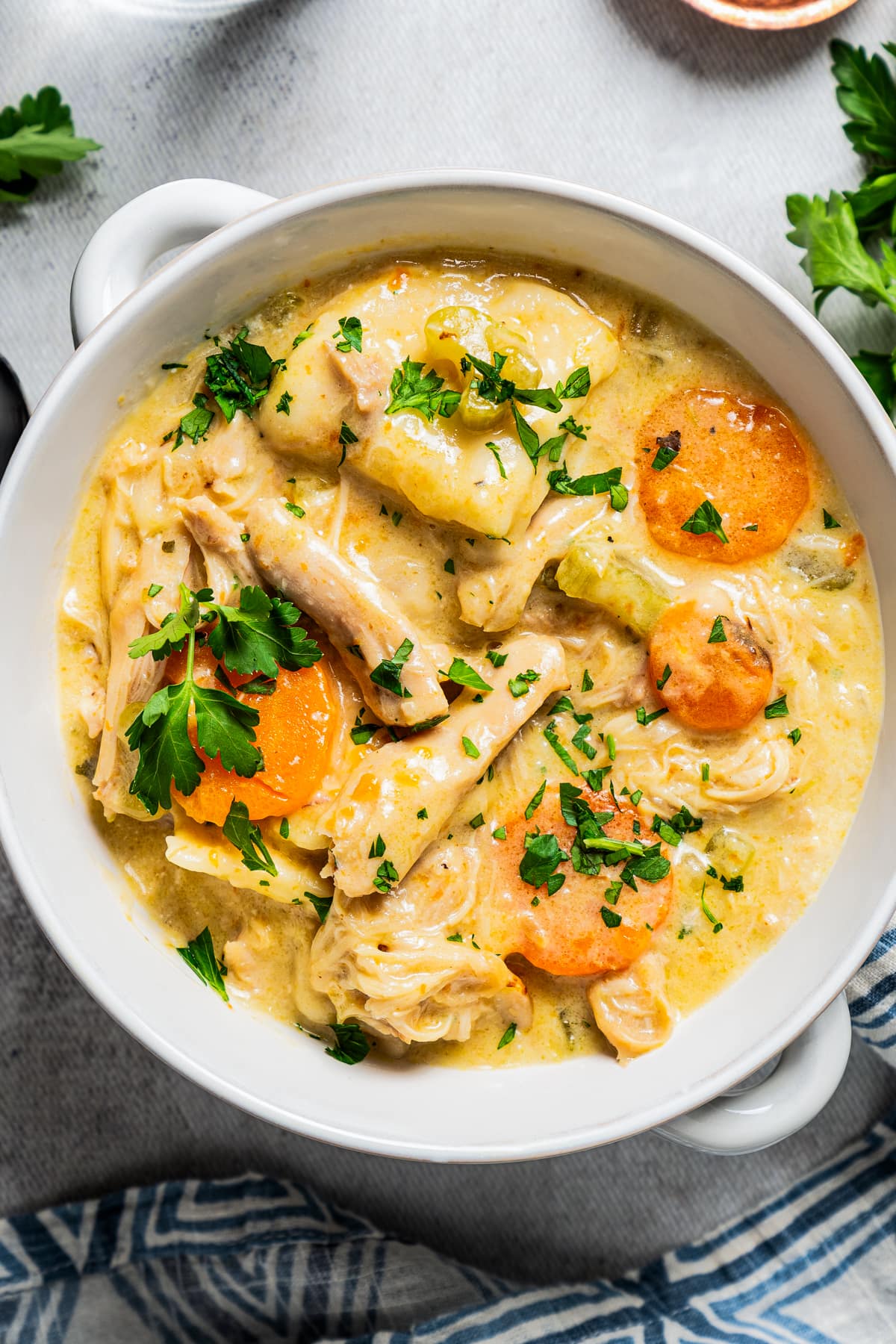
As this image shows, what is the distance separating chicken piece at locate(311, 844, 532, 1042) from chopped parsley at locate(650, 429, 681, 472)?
0.99m

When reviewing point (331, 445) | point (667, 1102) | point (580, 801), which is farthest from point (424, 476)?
point (667, 1102)

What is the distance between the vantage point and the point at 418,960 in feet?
8.56

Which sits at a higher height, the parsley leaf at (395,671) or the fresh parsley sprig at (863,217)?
the fresh parsley sprig at (863,217)

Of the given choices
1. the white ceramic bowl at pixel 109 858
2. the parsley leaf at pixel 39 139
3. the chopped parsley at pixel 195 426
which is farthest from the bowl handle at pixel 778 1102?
the parsley leaf at pixel 39 139

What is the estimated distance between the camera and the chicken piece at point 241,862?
2629 mm

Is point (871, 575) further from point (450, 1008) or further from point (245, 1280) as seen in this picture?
point (245, 1280)

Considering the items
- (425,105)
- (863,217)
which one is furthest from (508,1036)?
(425,105)

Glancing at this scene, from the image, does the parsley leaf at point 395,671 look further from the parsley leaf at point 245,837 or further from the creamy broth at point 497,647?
the parsley leaf at point 245,837

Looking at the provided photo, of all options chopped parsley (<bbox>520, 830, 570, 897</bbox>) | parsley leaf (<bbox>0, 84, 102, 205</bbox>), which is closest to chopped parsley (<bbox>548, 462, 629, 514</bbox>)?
chopped parsley (<bbox>520, 830, 570, 897</bbox>)

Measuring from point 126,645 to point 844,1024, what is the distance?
1902 millimetres

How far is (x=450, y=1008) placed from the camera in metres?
2.69

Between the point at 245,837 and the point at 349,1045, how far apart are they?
607mm

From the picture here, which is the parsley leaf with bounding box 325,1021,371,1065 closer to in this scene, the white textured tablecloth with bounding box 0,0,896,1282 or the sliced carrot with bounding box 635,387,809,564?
the sliced carrot with bounding box 635,387,809,564

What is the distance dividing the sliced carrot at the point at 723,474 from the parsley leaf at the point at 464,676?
1.72 ft
